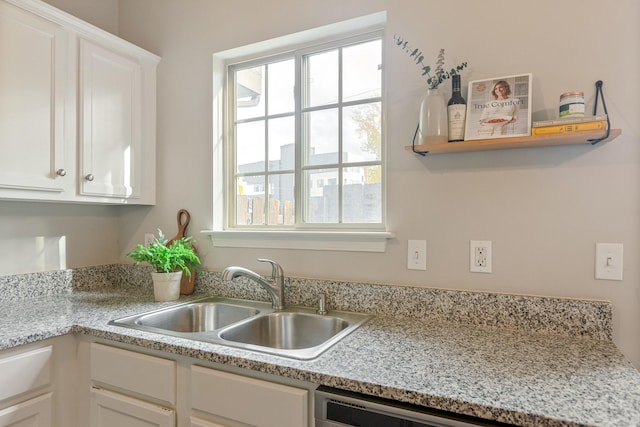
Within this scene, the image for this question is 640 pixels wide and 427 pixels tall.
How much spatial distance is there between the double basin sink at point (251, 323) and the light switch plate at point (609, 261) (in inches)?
31.3

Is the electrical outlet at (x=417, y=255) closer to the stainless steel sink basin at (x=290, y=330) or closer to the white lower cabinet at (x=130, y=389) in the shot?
the stainless steel sink basin at (x=290, y=330)

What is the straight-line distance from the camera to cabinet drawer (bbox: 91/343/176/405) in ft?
3.91

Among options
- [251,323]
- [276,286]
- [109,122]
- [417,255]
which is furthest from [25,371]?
[417,255]

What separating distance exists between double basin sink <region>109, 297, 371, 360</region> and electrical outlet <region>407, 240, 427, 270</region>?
27 cm

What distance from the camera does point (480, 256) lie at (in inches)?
53.9

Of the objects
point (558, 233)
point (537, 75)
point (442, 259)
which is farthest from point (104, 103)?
point (558, 233)

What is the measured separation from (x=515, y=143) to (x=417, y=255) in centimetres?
53

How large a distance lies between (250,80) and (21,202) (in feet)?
4.18

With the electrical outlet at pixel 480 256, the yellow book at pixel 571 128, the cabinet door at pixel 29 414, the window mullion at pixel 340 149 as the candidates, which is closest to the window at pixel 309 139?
the window mullion at pixel 340 149

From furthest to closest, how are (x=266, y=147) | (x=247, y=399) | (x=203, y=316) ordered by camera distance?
(x=266, y=147), (x=203, y=316), (x=247, y=399)

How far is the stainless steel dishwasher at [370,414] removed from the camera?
32.6 inches

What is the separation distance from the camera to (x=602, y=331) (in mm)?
1178

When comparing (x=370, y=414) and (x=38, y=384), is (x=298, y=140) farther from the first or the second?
(x=38, y=384)

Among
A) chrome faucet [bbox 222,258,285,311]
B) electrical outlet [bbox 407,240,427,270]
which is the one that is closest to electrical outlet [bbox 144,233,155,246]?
chrome faucet [bbox 222,258,285,311]
